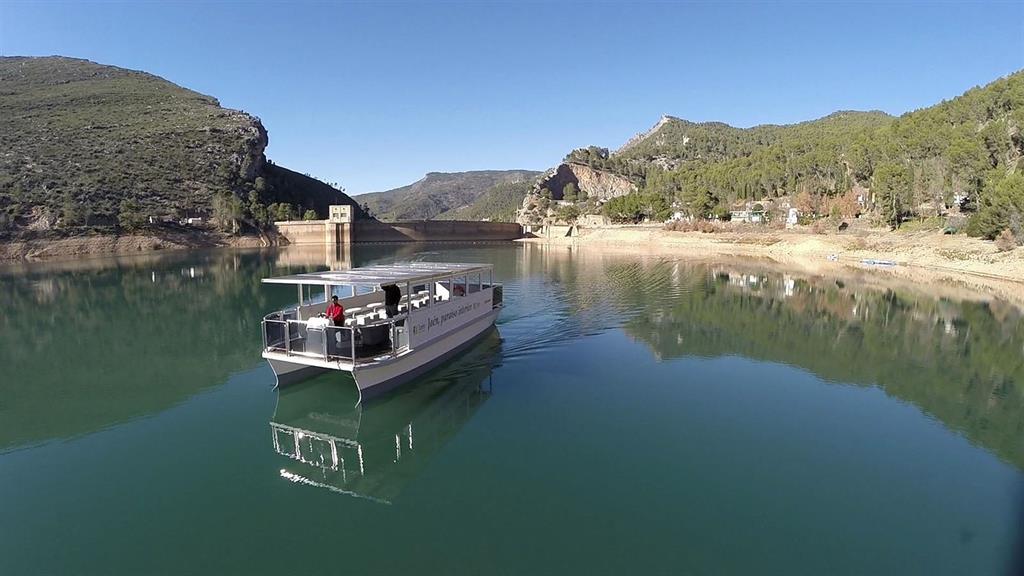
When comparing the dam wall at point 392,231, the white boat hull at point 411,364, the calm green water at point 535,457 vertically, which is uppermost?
the dam wall at point 392,231

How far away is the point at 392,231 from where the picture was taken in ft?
348

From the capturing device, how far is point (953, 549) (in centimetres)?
796

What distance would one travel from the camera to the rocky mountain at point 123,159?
7206cm

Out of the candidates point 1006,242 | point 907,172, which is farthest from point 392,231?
point 1006,242

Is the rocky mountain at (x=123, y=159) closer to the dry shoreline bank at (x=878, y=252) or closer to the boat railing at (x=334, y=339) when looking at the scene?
the boat railing at (x=334, y=339)

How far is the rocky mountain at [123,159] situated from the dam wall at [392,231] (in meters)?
7.84

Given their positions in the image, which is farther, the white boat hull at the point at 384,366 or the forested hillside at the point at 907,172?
the forested hillside at the point at 907,172

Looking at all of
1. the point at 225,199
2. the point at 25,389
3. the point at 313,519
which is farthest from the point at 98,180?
the point at 313,519

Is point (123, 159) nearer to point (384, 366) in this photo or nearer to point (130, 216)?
point (130, 216)

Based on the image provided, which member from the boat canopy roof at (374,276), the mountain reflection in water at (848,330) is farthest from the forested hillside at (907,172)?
the boat canopy roof at (374,276)

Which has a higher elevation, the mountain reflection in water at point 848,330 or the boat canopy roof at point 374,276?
the boat canopy roof at point 374,276

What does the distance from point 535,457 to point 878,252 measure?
57203mm

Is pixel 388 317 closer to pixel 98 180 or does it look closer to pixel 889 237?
pixel 889 237

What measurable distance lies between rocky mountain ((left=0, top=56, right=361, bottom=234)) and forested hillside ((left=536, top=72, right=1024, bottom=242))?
257 ft
